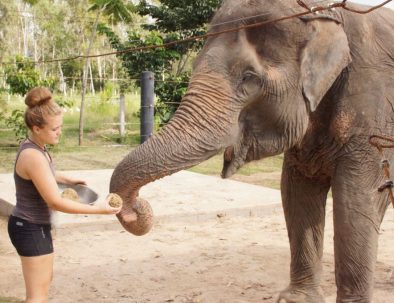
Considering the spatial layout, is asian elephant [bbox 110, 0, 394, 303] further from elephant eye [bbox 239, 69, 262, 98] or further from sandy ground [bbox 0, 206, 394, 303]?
sandy ground [bbox 0, 206, 394, 303]

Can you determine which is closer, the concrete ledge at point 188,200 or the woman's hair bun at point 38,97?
the woman's hair bun at point 38,97

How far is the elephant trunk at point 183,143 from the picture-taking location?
3004mm

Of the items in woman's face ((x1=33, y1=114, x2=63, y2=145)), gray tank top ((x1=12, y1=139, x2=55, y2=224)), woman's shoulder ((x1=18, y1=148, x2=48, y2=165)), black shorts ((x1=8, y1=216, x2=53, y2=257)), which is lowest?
black shorts ((x1=8, y1=216, x2=53, y2=257))

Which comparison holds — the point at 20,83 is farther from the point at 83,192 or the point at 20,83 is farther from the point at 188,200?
the point at 83,192

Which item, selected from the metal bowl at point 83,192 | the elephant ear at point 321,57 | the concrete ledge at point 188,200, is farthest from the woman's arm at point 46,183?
the concrete ledge at point 188,200

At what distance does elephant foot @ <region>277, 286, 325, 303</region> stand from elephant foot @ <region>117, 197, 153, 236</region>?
1658 mm

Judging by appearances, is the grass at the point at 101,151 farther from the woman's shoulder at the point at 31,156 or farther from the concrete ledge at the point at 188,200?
the woman's shoulder at the point at 31,156

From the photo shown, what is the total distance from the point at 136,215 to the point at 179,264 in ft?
8.31

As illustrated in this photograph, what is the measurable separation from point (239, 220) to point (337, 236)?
379 cm

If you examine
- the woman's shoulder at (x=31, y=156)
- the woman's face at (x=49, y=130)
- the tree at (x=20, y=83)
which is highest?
the woman's face at (x=49, y=130)

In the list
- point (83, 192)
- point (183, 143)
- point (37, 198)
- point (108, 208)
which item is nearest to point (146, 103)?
point (83, 192)

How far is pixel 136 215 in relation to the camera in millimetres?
Answer: 3084

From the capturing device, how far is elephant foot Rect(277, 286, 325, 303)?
4.37m

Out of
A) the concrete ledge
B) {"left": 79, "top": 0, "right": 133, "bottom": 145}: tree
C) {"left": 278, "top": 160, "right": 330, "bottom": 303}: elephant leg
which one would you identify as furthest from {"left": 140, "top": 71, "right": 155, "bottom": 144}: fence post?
{"left": 79, "top": 0, "right": 133, "bottom": 145}: tree
